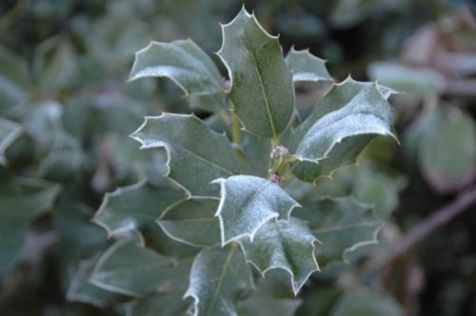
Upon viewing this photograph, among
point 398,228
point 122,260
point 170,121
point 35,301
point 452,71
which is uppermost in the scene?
point 452,71

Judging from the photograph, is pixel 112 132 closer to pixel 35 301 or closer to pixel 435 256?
pixel 35 301

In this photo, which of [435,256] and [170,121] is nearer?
[170,121]

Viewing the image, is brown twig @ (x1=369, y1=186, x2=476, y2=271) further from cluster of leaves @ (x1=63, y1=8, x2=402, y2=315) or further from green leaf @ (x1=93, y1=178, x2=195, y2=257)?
green leaf @ (x1=93, y1=178, x2=195, y2=257)

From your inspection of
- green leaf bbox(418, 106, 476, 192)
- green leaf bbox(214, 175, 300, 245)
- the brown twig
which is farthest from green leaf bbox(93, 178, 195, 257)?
green leaf bbox(418, 106, 476, 192)

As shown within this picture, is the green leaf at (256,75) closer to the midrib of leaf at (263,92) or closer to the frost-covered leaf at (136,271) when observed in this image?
the midrib of leaf at (263,92)

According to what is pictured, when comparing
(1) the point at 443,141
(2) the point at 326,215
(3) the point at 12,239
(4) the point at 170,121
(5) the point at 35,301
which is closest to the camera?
(4) the point at 170,121

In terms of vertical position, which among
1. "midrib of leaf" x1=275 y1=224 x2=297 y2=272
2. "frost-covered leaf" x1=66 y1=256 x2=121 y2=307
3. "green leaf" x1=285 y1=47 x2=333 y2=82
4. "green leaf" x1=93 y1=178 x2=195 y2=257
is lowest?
"frost-covered leaf" x1=66 y1=256 x2=121 y2=307

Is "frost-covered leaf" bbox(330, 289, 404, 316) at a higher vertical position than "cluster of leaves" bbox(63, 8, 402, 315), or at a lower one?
higher

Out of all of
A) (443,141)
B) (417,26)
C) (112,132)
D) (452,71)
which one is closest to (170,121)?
(112,132)
